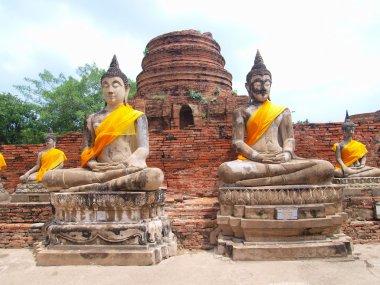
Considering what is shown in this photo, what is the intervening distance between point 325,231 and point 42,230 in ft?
14.5

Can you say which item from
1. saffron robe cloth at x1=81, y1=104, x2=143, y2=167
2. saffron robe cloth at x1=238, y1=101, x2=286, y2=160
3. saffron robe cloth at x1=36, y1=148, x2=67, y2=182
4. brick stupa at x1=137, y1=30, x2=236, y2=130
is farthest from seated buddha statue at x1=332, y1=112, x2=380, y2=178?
saffron robe cloth at x1=36, y1=148, x2=67, y2=182

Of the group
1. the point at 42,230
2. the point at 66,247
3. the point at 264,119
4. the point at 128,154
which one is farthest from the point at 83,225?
the point at 264,119

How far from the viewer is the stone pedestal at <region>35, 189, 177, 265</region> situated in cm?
391

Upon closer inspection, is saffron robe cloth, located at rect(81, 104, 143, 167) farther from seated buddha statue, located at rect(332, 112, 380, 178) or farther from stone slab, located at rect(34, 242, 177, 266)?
seated buddha statue, located at rect(332, 112, 380, 178)

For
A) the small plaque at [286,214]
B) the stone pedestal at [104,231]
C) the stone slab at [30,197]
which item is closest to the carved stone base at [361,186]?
the small plaque at [286,214]

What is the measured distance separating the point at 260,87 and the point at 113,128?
8.08 feet

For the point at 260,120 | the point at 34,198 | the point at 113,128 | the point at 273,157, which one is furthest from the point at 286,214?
the point at 34,198

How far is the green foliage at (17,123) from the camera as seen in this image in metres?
18.2

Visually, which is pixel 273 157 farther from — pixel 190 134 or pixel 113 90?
pixel 190 134

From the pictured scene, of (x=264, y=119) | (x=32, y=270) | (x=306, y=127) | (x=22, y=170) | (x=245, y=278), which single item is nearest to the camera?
(x=245, y=278)

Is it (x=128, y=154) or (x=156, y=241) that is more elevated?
(x=128, y=154)

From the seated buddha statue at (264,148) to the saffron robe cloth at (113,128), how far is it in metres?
1.52

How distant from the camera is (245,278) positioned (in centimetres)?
336

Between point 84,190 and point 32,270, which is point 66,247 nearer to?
point 32,270
